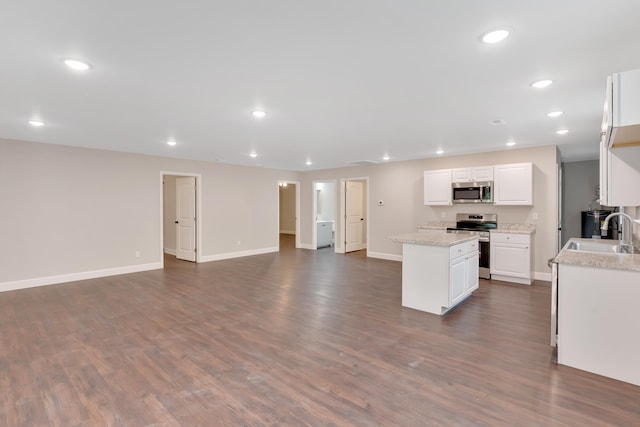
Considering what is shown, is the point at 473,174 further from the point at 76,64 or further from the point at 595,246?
the point at 76,64

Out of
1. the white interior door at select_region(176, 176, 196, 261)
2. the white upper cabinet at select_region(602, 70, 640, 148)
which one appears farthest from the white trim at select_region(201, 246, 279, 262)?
the white upper cabinet at select_region(602, 70, 640, 148)

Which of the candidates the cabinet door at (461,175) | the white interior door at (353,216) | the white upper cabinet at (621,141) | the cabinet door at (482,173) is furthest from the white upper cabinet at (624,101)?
the white interior door at (353,216)

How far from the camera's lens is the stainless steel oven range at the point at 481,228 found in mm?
5672

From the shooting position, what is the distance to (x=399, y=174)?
745cm

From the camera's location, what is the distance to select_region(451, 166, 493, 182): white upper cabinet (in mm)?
5845

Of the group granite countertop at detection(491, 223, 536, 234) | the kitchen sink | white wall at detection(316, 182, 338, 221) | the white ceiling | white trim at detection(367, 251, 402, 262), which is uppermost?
the white ceiling

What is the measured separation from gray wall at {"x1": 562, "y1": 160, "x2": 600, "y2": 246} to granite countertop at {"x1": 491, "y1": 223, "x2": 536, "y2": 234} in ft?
9.77

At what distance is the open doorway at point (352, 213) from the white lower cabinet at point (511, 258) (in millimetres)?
3727

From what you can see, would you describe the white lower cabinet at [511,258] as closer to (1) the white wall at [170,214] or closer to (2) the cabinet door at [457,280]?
(2) the cabinet door at [457,280]

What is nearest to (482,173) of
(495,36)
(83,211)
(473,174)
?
(473,174)

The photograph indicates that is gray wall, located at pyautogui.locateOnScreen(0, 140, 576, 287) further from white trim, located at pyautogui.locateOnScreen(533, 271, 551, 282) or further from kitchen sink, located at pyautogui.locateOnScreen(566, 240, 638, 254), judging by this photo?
kitchen sink, located at pyautogui.locateOnScreen(566, 240, 638, 254)

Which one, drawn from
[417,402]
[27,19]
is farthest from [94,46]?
[417,402]

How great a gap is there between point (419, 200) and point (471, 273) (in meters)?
2.76

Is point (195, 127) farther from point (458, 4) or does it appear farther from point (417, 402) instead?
point (417, 402)
